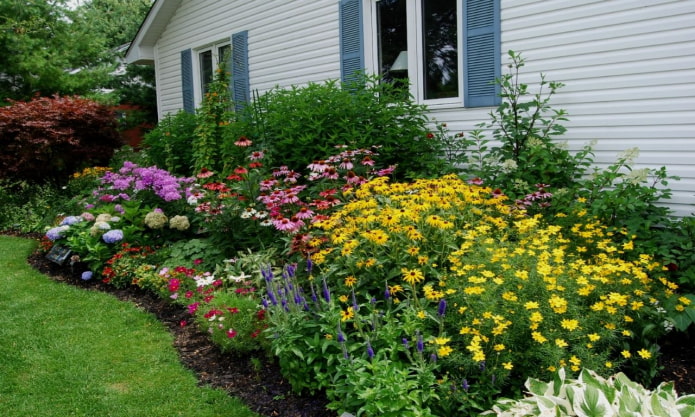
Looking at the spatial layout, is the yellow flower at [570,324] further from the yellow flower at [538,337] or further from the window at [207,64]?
the window at [207,64]

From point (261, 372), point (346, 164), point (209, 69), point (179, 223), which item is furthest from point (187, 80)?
point (261, 372)

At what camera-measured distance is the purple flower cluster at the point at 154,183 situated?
588cm

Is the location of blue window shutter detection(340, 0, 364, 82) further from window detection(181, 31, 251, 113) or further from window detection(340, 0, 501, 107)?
window detection(181, 31, 251, 113)

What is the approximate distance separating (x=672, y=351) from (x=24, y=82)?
14273 millimetres

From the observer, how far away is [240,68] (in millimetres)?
9297

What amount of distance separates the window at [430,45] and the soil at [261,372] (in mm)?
3072

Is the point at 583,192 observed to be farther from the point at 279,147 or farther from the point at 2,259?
the point at 2,259

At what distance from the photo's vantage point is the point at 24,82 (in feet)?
42.5

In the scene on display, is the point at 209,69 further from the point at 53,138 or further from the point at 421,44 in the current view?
the point at 421,44

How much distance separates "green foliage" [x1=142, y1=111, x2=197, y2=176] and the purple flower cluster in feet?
4.58

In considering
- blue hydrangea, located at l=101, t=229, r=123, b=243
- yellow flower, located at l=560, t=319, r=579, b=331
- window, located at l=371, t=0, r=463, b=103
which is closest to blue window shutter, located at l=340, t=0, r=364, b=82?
window, located at l=371, t=0, r=463, b=103

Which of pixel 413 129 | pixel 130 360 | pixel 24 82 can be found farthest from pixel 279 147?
pixel 24 82

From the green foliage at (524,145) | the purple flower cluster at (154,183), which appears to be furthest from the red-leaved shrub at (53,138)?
the green foliage at (524,145)

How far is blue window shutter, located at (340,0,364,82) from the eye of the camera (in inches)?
271
